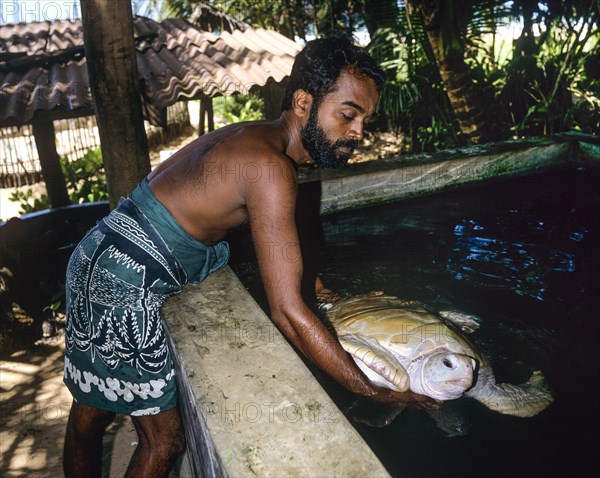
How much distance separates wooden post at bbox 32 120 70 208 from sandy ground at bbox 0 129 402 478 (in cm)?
175

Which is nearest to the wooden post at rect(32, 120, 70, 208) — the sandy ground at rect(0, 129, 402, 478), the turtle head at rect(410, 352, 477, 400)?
the sandy ground at rect(0, 129, 402, 478)

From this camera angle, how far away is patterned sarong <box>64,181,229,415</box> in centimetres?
183

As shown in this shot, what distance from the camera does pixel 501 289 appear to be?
340 cm

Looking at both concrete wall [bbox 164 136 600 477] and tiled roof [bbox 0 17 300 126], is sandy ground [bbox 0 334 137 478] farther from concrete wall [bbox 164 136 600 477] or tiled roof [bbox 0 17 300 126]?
tiled roof [bbox 0 17 300 126]

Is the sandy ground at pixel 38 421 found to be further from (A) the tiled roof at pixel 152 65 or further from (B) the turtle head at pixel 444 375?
(A) the tiled roof at pixel 152 65

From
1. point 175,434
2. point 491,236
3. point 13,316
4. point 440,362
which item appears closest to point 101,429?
point 175,434

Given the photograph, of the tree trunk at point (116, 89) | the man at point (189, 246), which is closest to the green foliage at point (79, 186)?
the tree trunk at point (116, 89)

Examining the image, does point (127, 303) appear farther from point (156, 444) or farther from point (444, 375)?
point (444, 375)

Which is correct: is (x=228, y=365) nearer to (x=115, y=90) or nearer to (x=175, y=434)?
(x=175, y=434)

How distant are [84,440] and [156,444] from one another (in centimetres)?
42

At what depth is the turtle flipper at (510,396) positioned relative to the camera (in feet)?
7.42

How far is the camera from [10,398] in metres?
3.49

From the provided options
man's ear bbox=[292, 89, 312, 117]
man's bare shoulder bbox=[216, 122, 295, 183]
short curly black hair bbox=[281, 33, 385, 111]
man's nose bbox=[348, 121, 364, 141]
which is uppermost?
short curly black hair bbox=[281, 33, 385, 111]

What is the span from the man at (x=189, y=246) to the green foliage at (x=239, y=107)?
40.6 feet
